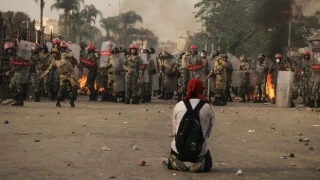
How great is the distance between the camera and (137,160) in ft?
29.4

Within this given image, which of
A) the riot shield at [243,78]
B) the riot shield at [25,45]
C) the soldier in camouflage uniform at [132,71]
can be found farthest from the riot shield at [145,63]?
the riot shield at [25,45]

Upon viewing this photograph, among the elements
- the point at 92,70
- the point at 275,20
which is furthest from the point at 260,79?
the point at 275,20

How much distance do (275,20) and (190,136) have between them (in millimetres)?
32313

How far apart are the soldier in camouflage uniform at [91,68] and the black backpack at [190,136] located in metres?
15.6

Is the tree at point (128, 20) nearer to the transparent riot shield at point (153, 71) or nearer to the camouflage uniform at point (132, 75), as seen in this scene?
the transparent riot shield at point (153, 71)

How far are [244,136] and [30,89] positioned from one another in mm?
12932

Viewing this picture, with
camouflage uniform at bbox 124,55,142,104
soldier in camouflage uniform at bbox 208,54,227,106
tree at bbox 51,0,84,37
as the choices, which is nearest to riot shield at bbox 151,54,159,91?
soldier in camouflage uniform at bbox 208,54,227,106

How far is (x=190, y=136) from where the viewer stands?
26.8ft

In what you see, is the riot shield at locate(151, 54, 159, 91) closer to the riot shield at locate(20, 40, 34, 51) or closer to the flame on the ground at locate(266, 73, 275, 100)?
the flame on the ground at locate(266, 73, 275, 100)

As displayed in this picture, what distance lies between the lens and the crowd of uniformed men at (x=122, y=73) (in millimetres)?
18922

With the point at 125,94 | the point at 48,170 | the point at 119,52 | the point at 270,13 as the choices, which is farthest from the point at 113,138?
the point at 270,13

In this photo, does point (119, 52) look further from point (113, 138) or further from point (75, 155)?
point (75, 155)

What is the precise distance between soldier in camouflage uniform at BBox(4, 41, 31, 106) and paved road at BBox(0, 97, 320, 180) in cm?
107

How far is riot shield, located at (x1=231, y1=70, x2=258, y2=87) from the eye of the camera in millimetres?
25797
